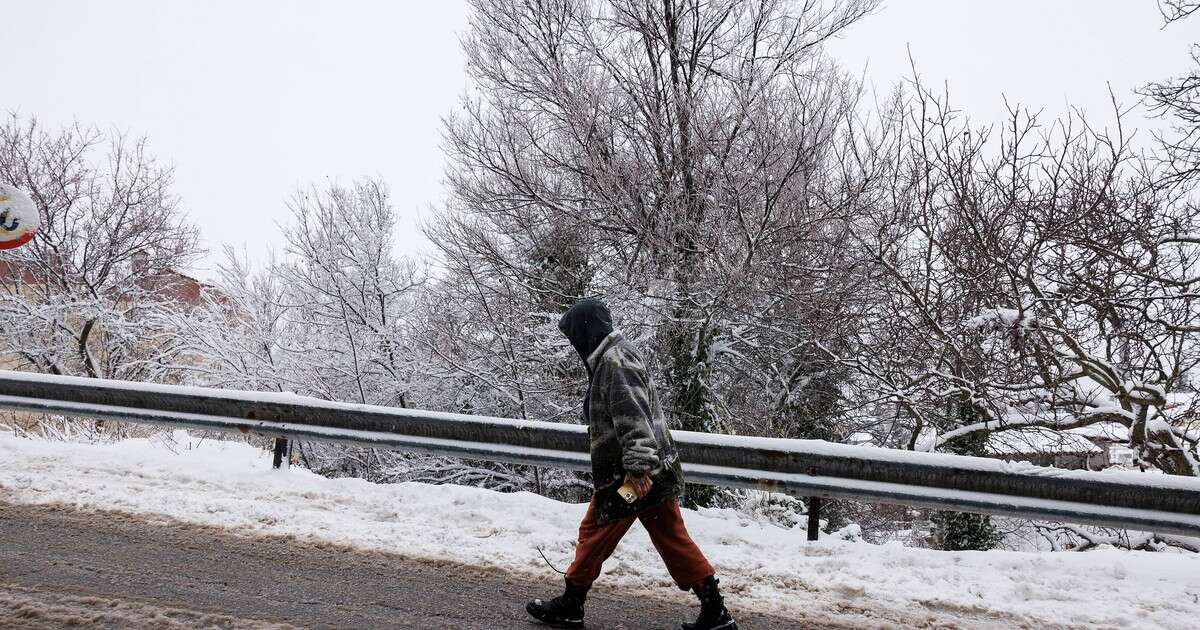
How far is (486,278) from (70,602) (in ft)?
32.1

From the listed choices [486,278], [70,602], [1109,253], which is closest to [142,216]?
[486,278]

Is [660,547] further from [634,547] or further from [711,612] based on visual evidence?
[634,547]

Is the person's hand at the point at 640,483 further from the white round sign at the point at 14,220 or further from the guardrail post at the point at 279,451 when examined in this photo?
the white round sign at the point at 14,220

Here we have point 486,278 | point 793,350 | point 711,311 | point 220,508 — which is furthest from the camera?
point 486,278

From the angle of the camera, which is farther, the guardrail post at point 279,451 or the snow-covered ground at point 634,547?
the guardrail post at point 279,451

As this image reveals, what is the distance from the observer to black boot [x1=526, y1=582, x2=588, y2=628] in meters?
3.38

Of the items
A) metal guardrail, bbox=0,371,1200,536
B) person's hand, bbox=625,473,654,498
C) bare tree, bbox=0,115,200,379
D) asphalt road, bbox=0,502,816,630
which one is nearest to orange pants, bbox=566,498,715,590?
person's hand, bbox=625,473,654,498

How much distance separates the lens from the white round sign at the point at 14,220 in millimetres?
7422

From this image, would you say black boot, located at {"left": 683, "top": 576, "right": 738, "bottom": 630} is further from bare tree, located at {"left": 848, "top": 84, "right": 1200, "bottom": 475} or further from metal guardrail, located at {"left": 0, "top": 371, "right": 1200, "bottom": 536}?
bare tree, located at {"left": 848, "top": 84, "right": 1200, "bottom": 475}

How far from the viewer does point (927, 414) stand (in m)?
9.55

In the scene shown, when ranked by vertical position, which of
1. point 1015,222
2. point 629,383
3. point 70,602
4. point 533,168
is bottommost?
point 70,602

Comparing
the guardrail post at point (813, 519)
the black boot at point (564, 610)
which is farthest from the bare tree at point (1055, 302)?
the black boot at point (564, 610)

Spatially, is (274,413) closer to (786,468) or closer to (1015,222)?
(786,468)

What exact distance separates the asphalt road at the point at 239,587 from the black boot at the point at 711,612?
0.23m
